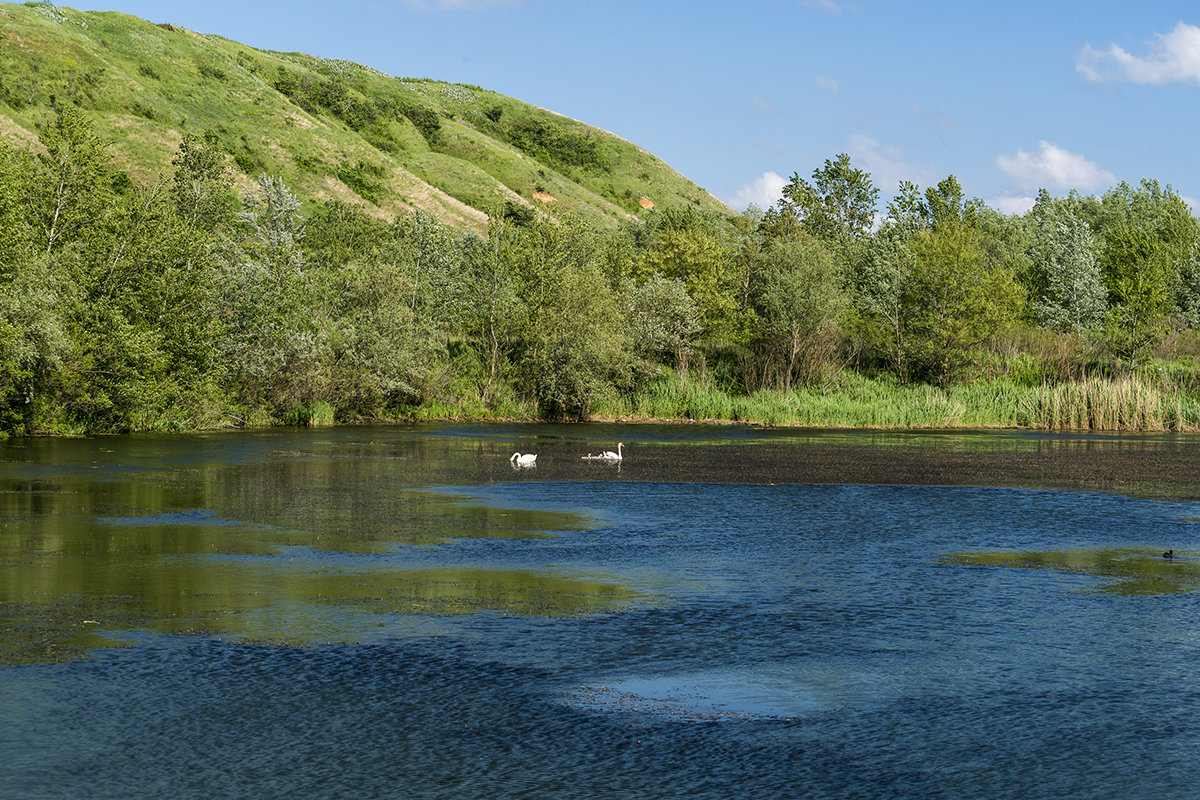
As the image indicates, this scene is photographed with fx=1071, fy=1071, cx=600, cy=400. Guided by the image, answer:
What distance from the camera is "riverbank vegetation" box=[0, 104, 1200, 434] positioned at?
38.5 meters

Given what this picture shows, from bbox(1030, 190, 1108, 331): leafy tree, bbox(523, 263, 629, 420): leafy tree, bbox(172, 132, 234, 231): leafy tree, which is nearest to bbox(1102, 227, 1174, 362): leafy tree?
bbox(1030, 190, 1108, 331): leafy tree

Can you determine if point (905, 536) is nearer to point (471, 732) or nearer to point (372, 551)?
point (372, 551)

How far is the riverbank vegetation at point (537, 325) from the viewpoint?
126 ft

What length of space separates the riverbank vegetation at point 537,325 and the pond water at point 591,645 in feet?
55.5

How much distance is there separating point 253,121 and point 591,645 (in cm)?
13994

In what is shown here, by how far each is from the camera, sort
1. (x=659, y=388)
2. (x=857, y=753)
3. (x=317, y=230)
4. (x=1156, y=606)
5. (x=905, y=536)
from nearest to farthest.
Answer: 1. (x=857, y=753)
2. (x=1156, y=606)
3. (x=905, y=536)
4. (x=659, y=388)
5. (x=317, y=230)

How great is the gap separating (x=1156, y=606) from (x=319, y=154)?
136 metres

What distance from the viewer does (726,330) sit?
2576 inches

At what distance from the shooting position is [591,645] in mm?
11023

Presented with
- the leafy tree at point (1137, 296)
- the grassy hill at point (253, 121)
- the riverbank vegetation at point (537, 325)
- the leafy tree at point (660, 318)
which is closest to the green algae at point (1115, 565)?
the riverbank vegetation at point (537, 325)

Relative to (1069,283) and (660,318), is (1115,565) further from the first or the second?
(1069,283)

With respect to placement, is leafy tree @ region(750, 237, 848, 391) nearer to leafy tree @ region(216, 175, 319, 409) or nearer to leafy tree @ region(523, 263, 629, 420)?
leafy tree @ region(523, 263, 629, 420)

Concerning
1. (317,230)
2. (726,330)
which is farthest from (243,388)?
(317,230)

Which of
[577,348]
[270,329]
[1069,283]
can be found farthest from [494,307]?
[1069,283]
